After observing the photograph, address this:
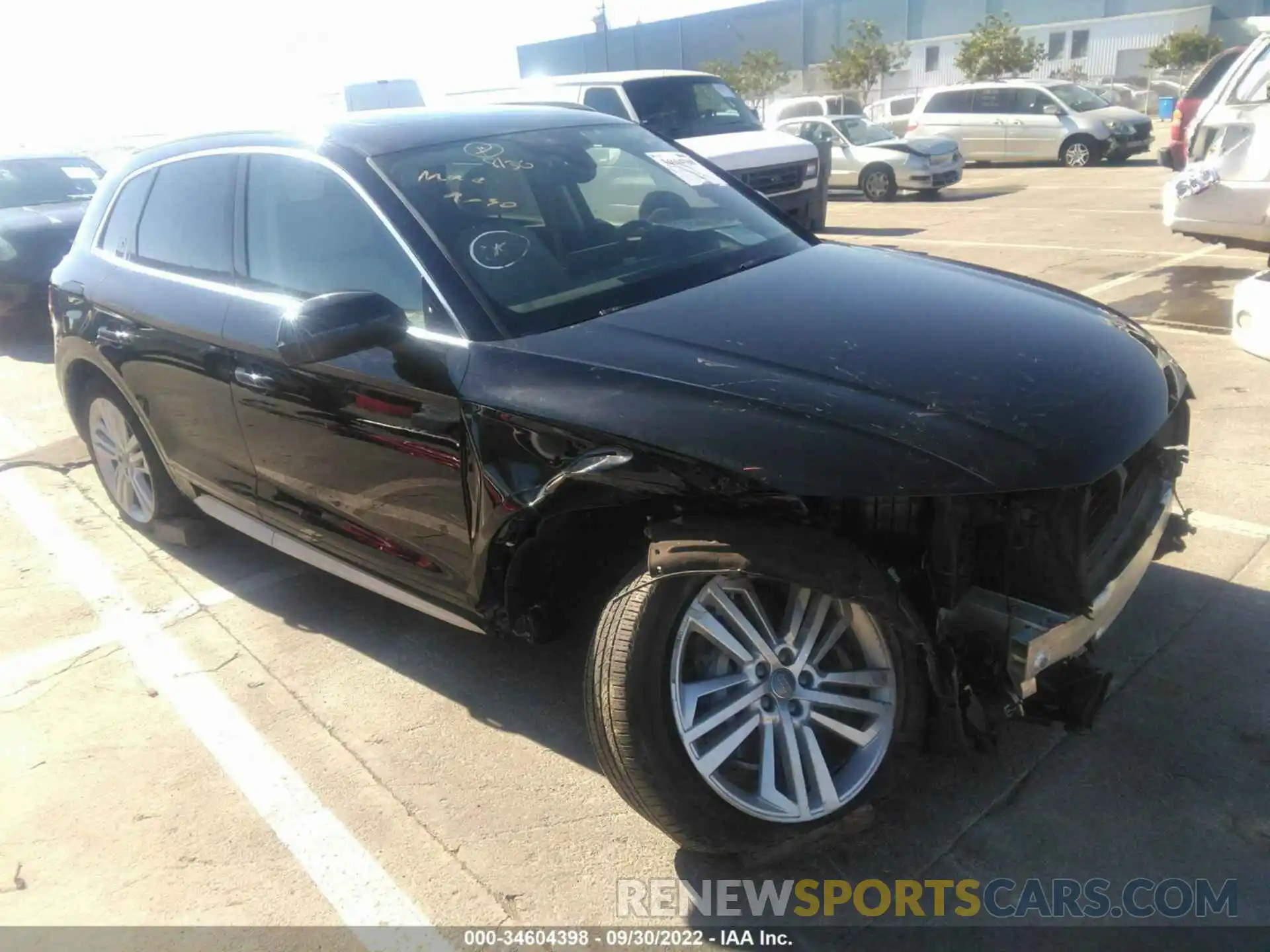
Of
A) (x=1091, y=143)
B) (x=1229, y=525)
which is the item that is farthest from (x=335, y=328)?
(x=1091, y=143)

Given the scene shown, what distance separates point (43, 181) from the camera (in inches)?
412

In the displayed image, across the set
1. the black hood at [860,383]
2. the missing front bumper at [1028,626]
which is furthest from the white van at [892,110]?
the missing front bumper at [1028,626]

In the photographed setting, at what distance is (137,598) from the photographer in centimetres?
432

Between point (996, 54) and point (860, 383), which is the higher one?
point (860, 383)

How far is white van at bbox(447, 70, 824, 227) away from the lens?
411 inches

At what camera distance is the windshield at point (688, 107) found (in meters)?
10.6

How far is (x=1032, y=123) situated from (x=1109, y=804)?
19513 millimetres

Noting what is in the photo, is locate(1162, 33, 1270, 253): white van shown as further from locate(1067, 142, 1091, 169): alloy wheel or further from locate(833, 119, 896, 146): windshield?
locate(1067, 142, 1091, 169): alloy wheel

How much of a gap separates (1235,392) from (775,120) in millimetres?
15812

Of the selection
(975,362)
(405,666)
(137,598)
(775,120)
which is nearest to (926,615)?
(975,362)

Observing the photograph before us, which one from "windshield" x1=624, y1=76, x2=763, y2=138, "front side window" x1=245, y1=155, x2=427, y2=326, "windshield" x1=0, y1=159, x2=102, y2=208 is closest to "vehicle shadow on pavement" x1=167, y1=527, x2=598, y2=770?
"front side window" x1=245, y1=155, x2=427, y2=326

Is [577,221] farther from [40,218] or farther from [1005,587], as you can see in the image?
Answer: [40,218]

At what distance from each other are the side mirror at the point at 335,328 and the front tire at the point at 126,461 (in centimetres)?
207

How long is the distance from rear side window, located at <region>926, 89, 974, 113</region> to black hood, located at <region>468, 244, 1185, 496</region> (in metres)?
19.1
